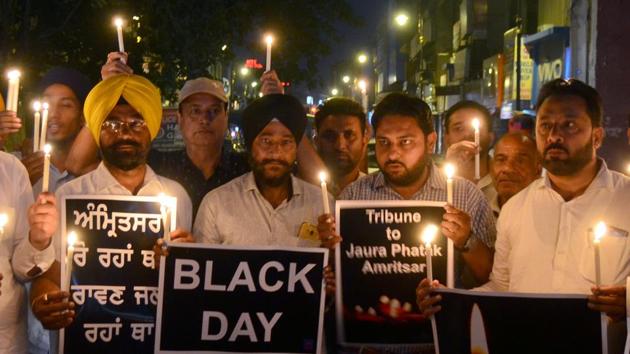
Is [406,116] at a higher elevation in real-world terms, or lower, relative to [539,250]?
higher

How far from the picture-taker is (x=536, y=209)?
4.33 meters

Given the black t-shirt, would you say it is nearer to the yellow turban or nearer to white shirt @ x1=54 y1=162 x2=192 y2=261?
white shirt @ x1=54 y1=162 x2=192 y2=261

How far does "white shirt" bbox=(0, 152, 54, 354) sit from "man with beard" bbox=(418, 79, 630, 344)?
203 cm

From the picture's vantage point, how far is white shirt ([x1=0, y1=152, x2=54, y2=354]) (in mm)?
4156

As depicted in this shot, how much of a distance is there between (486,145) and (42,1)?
1009 cm

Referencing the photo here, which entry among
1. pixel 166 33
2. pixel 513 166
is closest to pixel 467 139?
pixel 513 166

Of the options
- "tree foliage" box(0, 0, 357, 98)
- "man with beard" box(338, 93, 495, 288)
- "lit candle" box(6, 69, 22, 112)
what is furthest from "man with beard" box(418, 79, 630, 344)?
"tree foliage" box(0, 0, 357, 98)

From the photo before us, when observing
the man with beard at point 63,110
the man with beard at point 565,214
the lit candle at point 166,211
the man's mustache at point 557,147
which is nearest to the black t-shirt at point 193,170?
the man with beard at point 63,110

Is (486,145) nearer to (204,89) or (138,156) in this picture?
(204,89)

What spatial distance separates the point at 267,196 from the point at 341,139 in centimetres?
151

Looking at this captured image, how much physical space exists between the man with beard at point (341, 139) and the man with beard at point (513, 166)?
105 cm

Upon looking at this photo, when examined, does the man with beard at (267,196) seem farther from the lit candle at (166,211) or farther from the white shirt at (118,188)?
the lit candle at (166,211)

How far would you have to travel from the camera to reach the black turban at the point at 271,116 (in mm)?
4934

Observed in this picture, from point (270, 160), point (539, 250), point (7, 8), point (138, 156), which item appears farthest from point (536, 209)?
point (7, 8)
